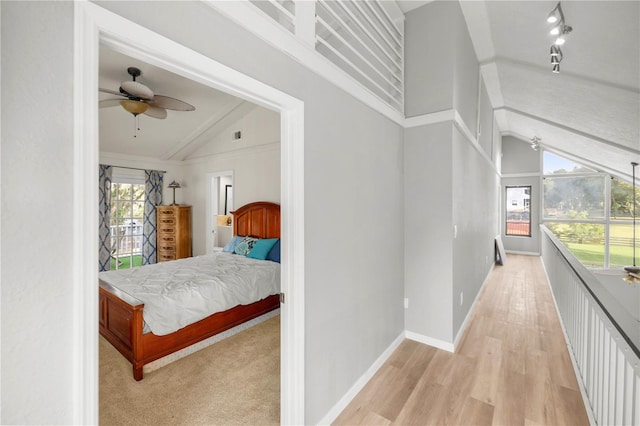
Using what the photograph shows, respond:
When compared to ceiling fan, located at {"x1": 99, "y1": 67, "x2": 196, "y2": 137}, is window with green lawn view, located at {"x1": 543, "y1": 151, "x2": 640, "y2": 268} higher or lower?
lower

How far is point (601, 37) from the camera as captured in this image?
89.5 inches

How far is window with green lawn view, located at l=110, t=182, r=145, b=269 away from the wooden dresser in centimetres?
38

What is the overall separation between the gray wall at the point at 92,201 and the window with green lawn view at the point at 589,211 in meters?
7.60

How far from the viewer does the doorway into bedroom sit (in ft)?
6.72

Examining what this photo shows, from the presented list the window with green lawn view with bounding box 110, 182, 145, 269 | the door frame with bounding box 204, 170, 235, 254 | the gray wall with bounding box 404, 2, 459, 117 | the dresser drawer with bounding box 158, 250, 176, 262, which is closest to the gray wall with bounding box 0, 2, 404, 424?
the gray wall with bounding box 404, 2, 459, 117

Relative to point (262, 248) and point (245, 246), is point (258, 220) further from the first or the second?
point (262, 248)

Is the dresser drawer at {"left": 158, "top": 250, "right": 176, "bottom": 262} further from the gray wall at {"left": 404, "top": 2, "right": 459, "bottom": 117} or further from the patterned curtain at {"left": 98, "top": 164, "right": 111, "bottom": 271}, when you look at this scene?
the gray wall at {"left": 404, "top": 2, "right": 459, "bottom": 117}

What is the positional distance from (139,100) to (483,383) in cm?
417

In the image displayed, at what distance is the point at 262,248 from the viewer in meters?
4.21

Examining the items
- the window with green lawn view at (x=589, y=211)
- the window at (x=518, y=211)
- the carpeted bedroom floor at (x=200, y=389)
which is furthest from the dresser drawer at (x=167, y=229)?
the window with green lawn view at (x=589, y=211)

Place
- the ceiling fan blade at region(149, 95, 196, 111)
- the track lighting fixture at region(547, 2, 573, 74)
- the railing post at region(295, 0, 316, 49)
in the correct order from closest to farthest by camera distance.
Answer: the railing post at region(295, 0, 316, 49)
the track lighting fixture at region(547, 2, 573, 74)
the ceiling fan blade at region(149, 95, 196, 111)

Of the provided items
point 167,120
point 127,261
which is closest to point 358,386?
point 167,120

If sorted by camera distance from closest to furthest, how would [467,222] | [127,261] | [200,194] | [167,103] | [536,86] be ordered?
1. [167,103]
2. [467,222]
3. [536,86]
4. [127,261]
5. [200,194]

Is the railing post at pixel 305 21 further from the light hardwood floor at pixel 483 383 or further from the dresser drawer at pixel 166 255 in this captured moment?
the dresser drawer at pixel 166 255
